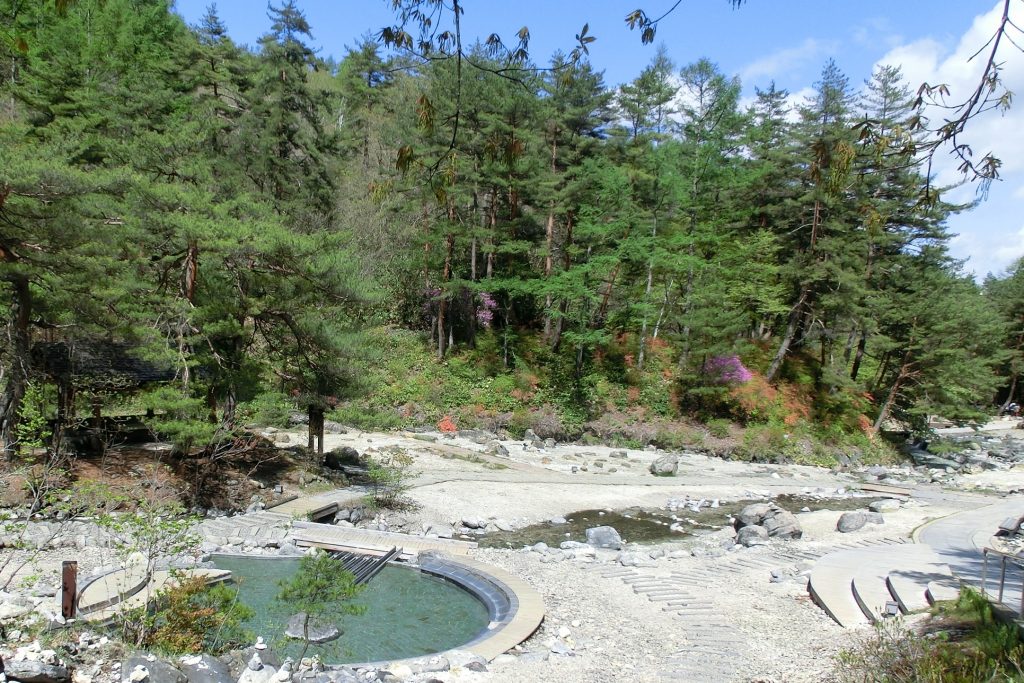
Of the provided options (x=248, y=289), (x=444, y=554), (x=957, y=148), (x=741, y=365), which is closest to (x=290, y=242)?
(x=248, y=289)

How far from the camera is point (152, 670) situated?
6.08m

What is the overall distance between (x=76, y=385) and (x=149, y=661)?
10.3 meters

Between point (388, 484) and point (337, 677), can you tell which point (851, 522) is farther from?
point (337, 677)

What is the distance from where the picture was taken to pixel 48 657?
5734 mm

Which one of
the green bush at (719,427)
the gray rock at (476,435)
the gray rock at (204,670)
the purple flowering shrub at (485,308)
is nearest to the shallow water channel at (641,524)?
the gray rock at (204,670)

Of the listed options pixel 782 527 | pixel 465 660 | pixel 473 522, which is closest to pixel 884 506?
pixel 782 527

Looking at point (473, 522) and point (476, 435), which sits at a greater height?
point (476, 435)

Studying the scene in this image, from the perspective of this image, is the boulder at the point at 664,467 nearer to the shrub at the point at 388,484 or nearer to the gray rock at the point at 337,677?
the shrub at the point at 388,484

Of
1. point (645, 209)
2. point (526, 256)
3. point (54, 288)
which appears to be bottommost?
point (54, 288)

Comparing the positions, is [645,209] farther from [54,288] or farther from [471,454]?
[54,288]

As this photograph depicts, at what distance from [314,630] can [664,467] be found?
626 inches

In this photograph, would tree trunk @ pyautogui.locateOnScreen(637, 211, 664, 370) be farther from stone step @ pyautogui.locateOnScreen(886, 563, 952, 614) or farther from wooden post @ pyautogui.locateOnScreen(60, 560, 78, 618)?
wooden post @ pyautogui.locateOnScreen(60, 560, 78, 618)

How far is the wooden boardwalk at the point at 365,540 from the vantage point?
1244cm

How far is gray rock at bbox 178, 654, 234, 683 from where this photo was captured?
6391mm
